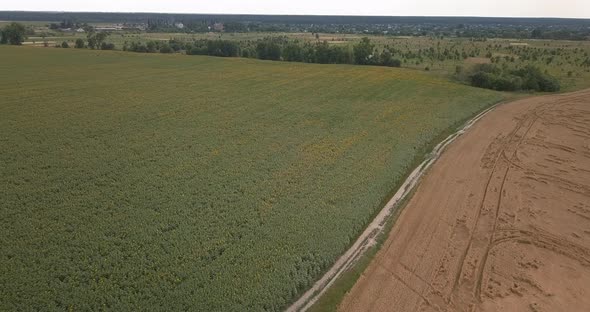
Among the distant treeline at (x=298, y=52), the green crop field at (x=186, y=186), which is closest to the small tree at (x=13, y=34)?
the distant treeline at (x=298, y=52)

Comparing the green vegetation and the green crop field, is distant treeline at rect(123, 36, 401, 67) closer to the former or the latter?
the green vegetation

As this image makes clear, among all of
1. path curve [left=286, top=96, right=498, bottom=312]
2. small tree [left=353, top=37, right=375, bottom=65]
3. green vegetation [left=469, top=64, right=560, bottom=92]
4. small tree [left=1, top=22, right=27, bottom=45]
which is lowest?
path curve [left=286, top=96, right=498, bottom=312]

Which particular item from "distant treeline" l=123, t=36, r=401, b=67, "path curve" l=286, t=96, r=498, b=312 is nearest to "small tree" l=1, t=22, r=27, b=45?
"distant treeline" l=123, t=36, r=401, b=67

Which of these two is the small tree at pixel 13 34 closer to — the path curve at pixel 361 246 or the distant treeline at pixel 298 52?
the distant treeline at pixel 298 52

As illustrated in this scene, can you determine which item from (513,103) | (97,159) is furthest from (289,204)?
(513,103)

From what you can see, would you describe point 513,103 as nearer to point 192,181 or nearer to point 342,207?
point 342,207

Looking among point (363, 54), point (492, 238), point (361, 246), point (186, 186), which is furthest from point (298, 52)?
point (361, 246)
